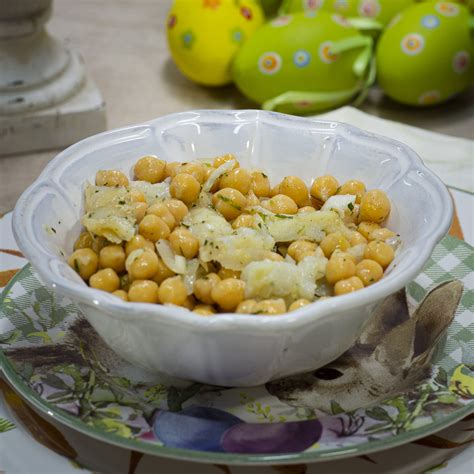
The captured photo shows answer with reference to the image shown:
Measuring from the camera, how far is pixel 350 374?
0.57m

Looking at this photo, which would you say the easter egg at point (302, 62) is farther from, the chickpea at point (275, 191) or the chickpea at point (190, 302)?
the chickpea at point (190, 302)

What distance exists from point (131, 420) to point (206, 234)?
144 millimetres

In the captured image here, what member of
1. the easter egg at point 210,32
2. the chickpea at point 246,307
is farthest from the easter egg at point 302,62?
the chickpea at point 246,307

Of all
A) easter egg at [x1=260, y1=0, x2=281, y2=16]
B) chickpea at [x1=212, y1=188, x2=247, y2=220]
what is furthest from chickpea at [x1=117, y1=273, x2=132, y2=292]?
easter egg at [x1=260, y1=0, x2=281, y2=16]

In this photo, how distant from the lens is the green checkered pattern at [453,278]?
577 mm

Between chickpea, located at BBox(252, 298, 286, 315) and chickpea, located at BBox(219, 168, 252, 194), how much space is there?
153 mm

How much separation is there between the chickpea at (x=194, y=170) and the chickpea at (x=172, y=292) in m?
0.13

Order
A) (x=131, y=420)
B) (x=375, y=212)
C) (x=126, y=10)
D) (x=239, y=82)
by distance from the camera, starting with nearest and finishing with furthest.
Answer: (x=131, y=420) < (x=375, y=212) < (x=239, y=82) < (x=126, y=10)

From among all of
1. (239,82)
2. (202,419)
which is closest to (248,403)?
(202,419)

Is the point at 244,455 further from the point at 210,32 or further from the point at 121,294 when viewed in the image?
the point at 210,32

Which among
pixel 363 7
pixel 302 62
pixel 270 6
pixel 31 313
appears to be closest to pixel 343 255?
pixel 31 313

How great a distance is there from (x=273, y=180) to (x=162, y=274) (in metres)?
0.19

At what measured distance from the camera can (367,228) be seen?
609 millimetres

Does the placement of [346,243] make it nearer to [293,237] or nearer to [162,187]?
[293,237]
